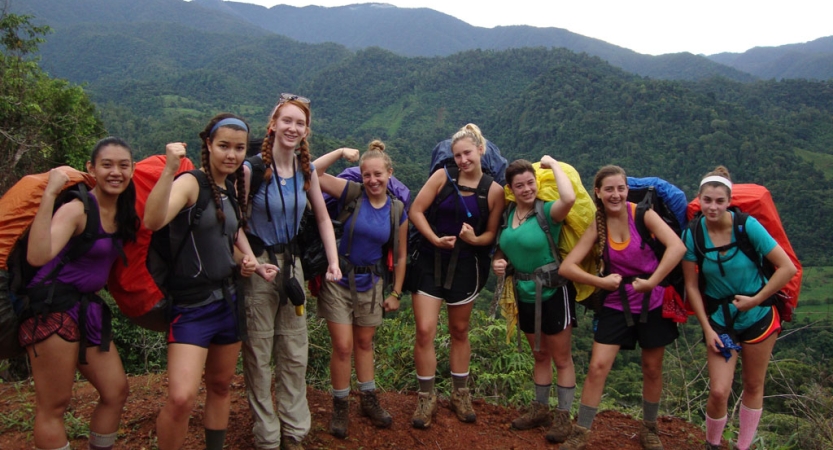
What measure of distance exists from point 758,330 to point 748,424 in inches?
25.5

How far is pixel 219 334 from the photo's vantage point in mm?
2928

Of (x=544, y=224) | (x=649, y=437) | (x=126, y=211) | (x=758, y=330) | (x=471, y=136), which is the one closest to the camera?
(x=126, y=211)

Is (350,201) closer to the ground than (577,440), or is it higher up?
higher up

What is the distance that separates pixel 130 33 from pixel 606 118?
132m

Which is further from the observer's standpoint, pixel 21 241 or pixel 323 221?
pixel 323 221

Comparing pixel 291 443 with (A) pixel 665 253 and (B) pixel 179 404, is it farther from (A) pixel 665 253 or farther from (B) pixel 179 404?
(A) pixel 665 253

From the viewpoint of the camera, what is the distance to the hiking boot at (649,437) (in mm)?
3824

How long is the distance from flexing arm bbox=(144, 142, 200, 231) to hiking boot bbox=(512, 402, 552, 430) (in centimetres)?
267

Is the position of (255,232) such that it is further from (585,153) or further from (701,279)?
(585,153)

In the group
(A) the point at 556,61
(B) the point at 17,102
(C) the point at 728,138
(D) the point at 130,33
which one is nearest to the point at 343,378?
(B) the point at 17,102

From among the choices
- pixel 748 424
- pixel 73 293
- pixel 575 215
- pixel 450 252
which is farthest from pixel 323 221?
pixel 748 424

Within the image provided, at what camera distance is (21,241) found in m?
2.58

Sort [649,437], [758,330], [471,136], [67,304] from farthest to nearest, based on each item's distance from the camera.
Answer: [649,437] < [471,136] < [758,330] < [67,304]

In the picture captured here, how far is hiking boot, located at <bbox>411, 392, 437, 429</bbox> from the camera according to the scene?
3.85 metres
